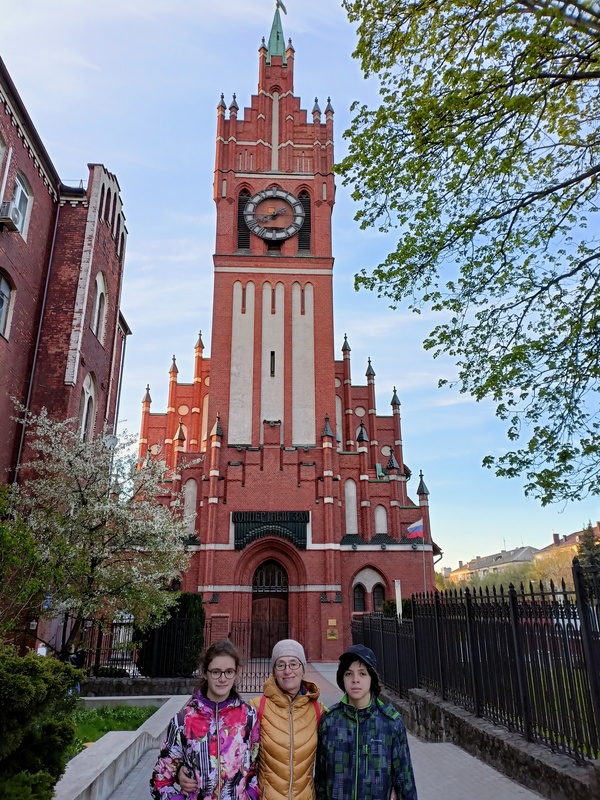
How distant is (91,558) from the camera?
12227 mm

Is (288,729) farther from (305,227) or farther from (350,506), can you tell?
(305,227)

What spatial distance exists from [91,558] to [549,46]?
11.9 meters

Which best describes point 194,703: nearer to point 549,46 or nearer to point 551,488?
point 551,488

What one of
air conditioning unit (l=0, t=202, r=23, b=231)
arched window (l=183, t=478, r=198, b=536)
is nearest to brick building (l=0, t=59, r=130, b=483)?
air conditioning unit (l=0, t=202, r=23, b=231)

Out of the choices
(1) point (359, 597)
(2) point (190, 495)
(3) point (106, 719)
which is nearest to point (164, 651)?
(3) point (106, 719)

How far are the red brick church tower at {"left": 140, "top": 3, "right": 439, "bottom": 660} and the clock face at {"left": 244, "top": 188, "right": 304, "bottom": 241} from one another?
76 millimetres

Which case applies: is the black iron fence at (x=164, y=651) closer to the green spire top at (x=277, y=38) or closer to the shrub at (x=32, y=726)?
the shrub at (x=32, y=726)

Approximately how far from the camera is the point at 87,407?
18.4 metres

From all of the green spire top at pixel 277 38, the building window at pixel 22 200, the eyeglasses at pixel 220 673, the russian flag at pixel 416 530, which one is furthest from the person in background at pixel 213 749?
the green spire top at pixel 277 38

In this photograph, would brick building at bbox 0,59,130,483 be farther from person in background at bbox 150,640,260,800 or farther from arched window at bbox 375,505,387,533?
arched window at bbox 375,505,387,533

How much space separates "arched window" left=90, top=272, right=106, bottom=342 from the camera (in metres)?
18.4

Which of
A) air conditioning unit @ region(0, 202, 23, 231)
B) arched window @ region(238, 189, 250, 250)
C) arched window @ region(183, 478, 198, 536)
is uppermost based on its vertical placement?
arched window @ region(238, 189, 250, 250)

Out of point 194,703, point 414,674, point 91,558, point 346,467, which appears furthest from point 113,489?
point 346,467

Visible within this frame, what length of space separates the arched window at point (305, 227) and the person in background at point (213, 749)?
30.7 metres
